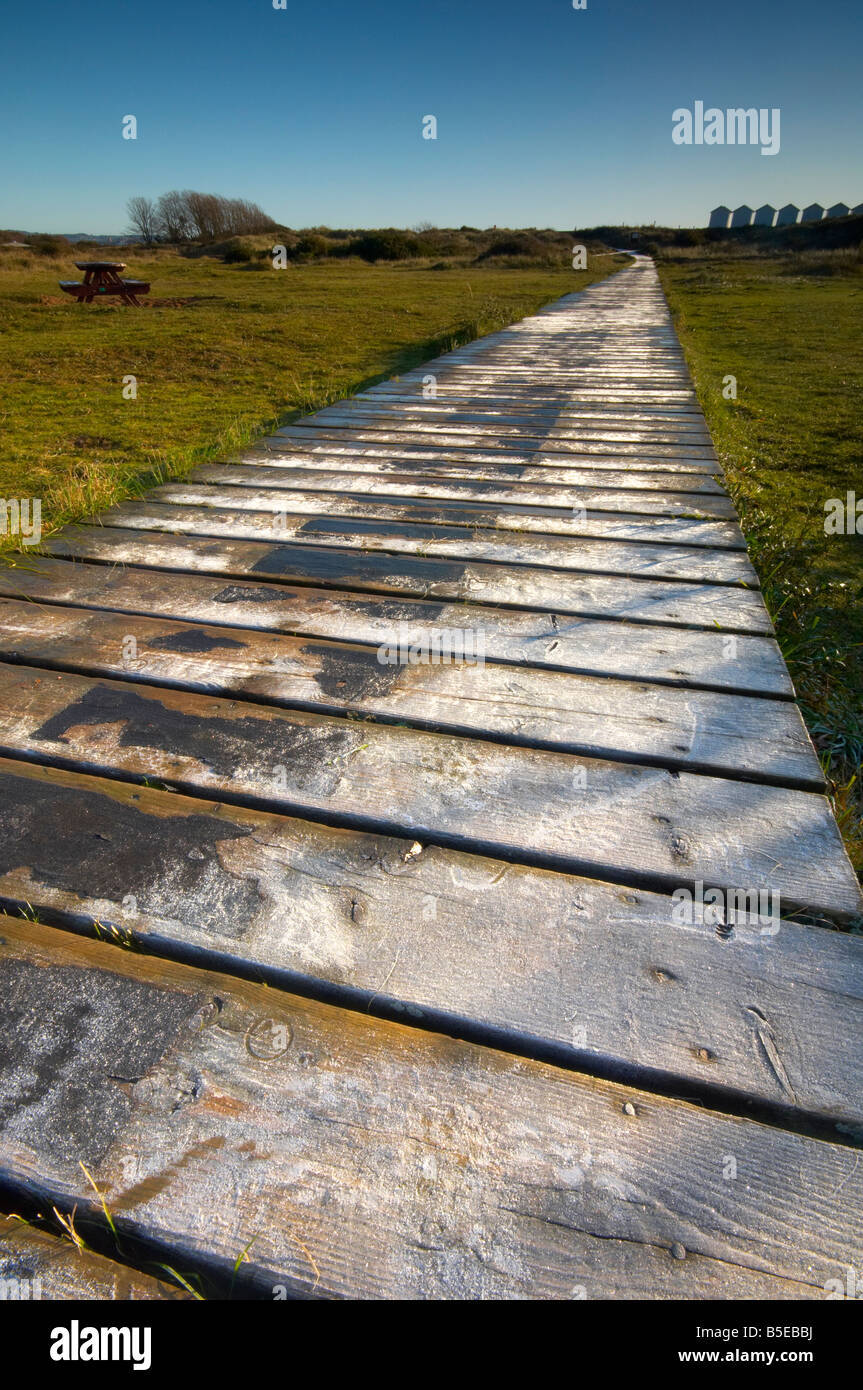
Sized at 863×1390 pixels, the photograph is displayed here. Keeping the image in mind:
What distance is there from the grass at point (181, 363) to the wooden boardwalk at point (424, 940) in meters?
1.64

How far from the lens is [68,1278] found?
81 centimetres

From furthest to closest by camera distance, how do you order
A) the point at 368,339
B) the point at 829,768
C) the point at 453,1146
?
the point at 368,339, the point at 829,768, the point at 453,1146

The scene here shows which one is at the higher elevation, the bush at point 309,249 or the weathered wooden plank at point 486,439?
the bush at point 309,249

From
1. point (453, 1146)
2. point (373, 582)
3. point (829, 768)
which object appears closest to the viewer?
point (453, 1146)

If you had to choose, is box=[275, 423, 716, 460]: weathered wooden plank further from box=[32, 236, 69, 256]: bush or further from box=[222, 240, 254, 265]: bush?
box=[32, 236, 69, 256]: bush

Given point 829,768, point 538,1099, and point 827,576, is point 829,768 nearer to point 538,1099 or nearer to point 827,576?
point 538,1099

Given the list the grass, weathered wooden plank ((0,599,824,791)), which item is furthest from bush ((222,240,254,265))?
weathered wooden plank ((0,599,824,791))

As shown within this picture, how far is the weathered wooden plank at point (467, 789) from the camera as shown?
1339mm

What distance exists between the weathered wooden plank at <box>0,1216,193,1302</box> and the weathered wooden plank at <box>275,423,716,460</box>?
386 cm

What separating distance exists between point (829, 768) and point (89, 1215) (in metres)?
1.99

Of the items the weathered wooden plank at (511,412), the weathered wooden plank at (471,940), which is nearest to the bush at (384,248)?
the weathered wooden plank at (511,412)

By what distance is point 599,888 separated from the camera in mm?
1296

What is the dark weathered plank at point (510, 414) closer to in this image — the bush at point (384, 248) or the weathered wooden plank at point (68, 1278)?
the weathered wooden plank at point (68, 1278)

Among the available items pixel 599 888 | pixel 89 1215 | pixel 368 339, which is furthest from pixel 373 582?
pixel 368 339
